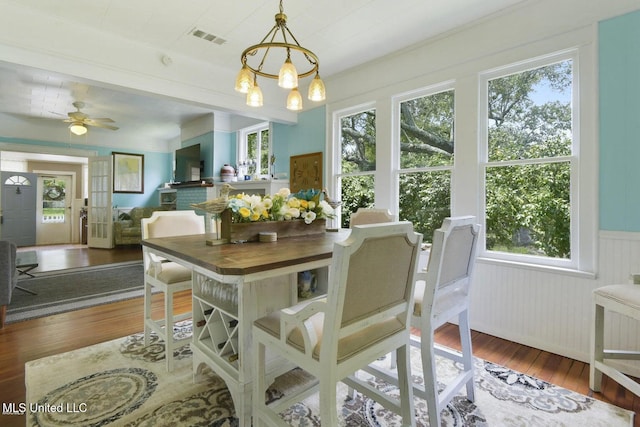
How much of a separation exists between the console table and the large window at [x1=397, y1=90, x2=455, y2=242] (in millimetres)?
1664

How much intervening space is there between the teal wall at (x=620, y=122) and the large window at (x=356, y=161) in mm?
2009

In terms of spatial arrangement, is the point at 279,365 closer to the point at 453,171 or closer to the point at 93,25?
the point at 453,171

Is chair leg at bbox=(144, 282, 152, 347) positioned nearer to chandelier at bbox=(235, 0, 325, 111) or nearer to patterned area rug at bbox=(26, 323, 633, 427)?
patterned area rug at bbox=(26, 323, 633, 427)

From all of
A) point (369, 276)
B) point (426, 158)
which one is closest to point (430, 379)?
point (369, 276)

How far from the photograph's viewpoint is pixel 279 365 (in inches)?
67.6

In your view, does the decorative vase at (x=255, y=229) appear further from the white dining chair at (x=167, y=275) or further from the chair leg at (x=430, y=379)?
the chair leg at (x=430, y=379)

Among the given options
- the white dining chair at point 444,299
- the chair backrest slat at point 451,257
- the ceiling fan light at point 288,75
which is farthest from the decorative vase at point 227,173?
the chair backrest slat at point 451,257

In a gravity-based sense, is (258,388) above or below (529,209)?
below

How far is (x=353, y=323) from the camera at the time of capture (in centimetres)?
112

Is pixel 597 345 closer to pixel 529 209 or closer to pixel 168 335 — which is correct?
pixel 529 209

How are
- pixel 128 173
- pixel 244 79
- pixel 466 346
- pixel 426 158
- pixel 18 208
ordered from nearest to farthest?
pixel 466 346
pixel 244 79
pixel 426 158
pixel 128 173
pixel 18 208

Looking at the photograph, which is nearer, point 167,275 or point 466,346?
point 466,346

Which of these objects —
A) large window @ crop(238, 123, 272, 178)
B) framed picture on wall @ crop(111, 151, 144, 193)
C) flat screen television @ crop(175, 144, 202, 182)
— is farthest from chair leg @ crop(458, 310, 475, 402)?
framed picture on wall @ crop(111, 151, 144, 193)

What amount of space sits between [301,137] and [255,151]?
148 centimetres
